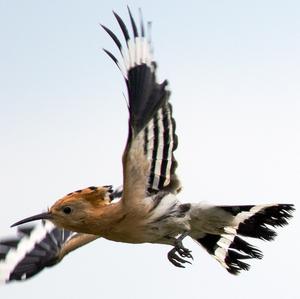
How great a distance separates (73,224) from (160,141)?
62 cm

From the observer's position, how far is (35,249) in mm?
7020

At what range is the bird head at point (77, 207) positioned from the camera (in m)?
5.77

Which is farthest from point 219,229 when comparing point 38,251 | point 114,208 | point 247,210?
point 38,251

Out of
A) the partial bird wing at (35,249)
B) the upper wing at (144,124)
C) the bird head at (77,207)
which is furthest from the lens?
the partial bird wing at (35,249)

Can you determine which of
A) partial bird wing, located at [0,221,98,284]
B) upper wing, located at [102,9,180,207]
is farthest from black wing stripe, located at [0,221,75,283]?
upper wing, located at [102,9,180,207]

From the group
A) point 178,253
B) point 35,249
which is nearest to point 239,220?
point 178,253

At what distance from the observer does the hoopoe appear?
5.52 metres

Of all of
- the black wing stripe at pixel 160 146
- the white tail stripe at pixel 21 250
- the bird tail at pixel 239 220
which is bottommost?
the white tail stripe at pixel 21 250

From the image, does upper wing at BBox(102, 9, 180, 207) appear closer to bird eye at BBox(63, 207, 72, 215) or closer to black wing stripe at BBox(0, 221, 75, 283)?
bird eye at BBox(63, 207, 72, 215)

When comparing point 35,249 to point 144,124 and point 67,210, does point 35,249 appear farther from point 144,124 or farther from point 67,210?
point 144,124

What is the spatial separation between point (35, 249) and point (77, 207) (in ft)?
4.29

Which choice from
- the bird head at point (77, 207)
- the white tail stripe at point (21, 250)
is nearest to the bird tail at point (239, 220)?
the bird head at point (77, 207)

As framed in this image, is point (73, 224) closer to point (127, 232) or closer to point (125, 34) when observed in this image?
point (127, 232)

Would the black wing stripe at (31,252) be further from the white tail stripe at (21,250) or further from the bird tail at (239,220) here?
the bird tail at (239,220)
